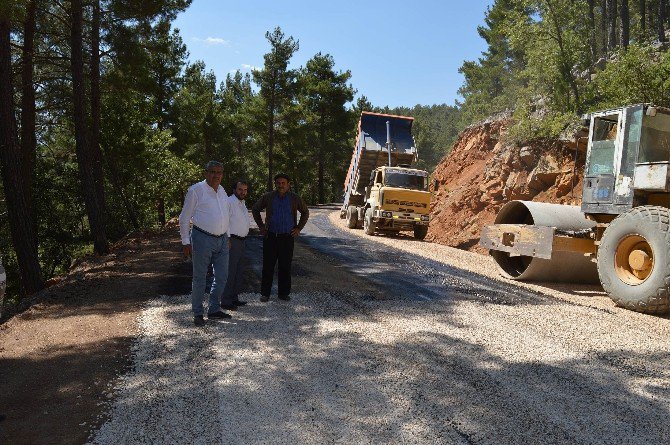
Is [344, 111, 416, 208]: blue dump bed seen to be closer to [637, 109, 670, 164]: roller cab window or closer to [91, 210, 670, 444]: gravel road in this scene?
[637, 109, 670, 164]: roller cab window

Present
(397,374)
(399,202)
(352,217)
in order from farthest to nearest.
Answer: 1. (352,217)
2. (399,202)
3. (397,374)

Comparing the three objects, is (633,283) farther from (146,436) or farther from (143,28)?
(143,28)

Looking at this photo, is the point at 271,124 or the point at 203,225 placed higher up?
the point at 271,124

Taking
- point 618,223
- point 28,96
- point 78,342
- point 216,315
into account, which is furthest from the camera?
point 28,96

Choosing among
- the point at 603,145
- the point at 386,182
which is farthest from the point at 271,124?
the point at 603,145

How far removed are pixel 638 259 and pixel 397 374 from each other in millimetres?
4938

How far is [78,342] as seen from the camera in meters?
5.07

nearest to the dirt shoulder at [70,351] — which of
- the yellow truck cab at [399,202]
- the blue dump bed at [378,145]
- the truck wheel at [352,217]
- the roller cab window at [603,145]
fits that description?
the roller cab window at [603,145]

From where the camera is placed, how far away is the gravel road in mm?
3234

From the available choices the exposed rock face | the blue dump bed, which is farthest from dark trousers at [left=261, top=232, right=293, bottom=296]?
the blue dump bed

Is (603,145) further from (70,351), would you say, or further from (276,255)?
(70,351)

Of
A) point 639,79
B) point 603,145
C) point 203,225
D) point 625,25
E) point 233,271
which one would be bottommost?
point 233,271

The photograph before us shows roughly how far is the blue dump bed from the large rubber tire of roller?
41.4ft

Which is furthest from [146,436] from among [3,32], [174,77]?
[174,77]
